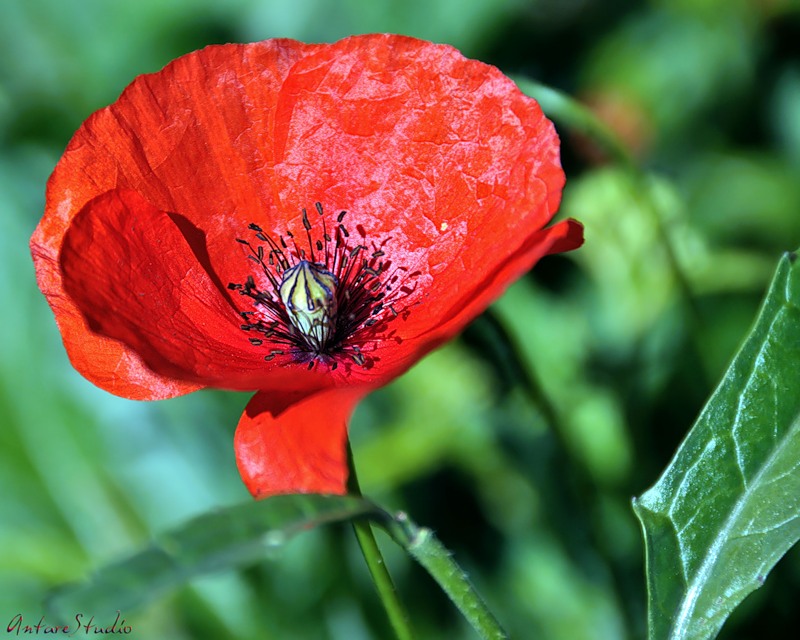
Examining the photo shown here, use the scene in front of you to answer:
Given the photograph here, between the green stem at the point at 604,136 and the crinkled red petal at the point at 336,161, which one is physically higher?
the crinkled red petal at the point at 336,161

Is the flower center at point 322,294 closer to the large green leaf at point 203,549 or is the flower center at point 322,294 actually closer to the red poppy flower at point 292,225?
the red poppy flower at point 292,225

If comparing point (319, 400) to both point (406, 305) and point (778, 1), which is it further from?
point (778, 1)

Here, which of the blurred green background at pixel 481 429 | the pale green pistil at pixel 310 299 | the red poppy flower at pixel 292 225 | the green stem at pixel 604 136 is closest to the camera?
the red poppy flower at pixel 292 225

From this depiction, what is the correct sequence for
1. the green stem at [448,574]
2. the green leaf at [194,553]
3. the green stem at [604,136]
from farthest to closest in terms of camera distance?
the green stem at [604,136] < the green stem at [448,574] < the green leaf at [194,553]

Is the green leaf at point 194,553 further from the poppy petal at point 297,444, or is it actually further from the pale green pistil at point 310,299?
the pale green pistil at point 310,299

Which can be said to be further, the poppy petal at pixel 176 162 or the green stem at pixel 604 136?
the green stem at pixel 604 136

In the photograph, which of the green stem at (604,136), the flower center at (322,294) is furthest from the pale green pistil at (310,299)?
the green stem at (604,136)

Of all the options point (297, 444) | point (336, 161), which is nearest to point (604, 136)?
point (336, 161)

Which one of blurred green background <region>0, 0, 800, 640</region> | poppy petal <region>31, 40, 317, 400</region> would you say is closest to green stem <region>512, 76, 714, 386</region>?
blurred green background <region>0, 0, 800, 640</region>

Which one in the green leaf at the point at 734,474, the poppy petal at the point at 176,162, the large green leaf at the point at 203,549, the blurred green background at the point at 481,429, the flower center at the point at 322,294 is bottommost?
the blurred green background at the point at 481,429
